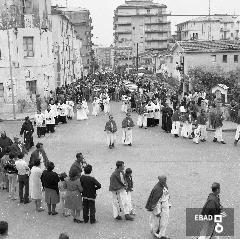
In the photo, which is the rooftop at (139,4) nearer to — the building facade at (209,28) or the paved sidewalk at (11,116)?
the building facade at (209,28)

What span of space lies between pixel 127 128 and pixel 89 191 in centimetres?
919

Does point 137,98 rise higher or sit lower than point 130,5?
lower

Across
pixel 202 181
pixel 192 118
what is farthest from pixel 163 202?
pixel 192 118

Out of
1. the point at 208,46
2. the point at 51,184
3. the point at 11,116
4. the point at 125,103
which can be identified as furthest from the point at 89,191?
the point at 208,46

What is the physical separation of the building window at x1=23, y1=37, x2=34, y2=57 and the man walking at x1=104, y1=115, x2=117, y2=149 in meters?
16.5

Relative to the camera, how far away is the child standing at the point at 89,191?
10539 millimetres

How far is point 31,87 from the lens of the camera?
3419 centimetres

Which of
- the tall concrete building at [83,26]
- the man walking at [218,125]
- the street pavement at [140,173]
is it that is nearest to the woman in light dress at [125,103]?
the street pavement at [140,173]

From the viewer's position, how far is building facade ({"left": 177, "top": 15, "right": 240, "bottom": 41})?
3858 inches

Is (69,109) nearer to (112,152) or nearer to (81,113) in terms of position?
(81,113)

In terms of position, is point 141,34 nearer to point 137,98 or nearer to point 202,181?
point 137,98

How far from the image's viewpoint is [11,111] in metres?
32.7

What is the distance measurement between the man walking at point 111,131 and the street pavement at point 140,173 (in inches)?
12.5

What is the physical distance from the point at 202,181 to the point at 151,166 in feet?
8.27
